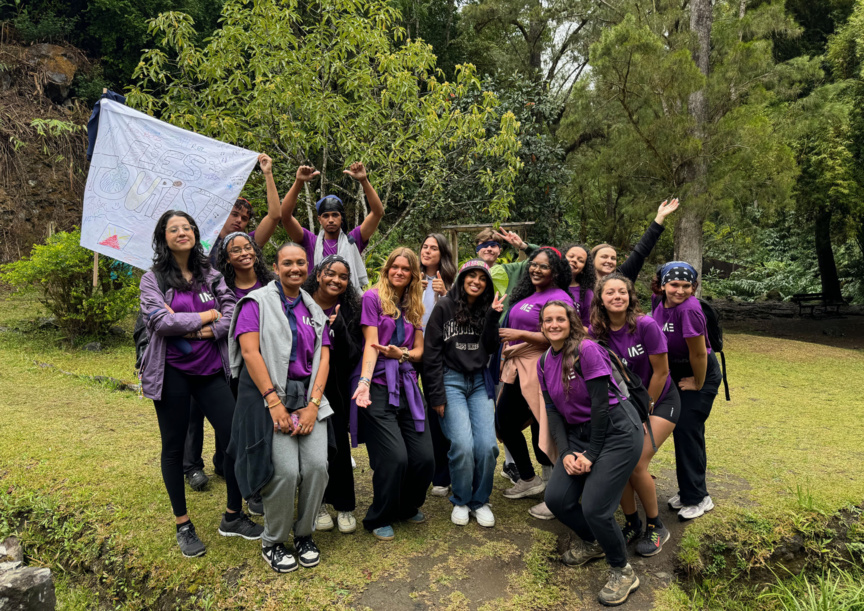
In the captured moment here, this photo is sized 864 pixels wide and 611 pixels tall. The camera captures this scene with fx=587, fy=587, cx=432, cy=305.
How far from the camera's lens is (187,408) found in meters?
3.45

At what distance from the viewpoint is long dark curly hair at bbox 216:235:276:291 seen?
3726 mm

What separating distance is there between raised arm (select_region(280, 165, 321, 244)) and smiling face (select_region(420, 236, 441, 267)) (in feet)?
3.05

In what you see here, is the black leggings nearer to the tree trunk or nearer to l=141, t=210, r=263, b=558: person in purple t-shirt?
l=141, t=210, r=263, b=558: person in purple t-shirt

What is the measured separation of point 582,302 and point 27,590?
365 cm

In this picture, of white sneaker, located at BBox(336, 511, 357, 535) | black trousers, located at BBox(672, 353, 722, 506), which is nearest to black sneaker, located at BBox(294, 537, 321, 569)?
white sneaker, located at BBox(336, 511, 357, 535)

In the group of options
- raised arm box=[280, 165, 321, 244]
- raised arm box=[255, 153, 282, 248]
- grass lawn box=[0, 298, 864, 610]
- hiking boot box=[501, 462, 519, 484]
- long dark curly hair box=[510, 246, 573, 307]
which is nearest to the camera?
grass lawn box=[0, 298, 864, 610]

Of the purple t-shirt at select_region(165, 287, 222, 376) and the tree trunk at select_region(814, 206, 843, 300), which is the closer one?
the purple t-shirt at select_region(165, 287, 222, 376)

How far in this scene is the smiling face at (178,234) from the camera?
135 inches

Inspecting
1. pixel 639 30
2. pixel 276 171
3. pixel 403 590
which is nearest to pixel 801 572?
pixel 403 590

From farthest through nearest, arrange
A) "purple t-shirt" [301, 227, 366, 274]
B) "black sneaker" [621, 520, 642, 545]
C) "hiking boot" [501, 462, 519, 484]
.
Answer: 1. "hiking boot" [501, 462, 519, 484]
2. "purple t-shirt" [301, 227, 366, 274]
3. "black sneaker" [621, 520, 642, 545]

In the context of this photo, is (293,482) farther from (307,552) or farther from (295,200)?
(295,200)

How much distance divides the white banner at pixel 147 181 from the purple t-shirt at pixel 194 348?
931 mm

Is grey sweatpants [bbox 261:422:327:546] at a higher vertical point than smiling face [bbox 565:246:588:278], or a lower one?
lower

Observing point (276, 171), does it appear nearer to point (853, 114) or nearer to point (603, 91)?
point (603, 91)
